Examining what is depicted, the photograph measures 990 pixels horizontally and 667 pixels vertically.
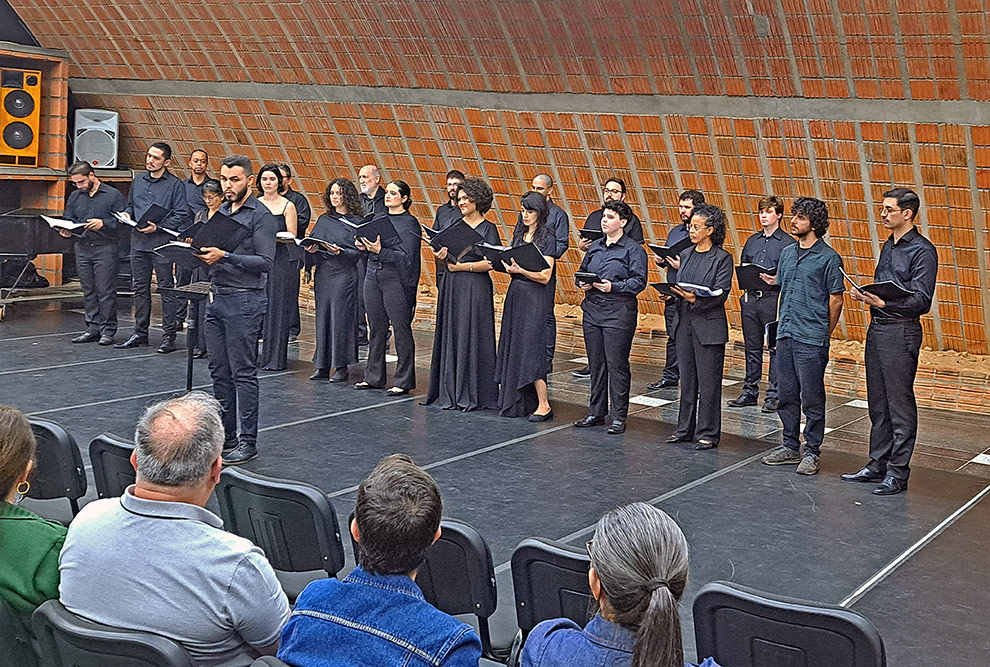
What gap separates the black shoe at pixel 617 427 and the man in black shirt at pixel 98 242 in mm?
4940

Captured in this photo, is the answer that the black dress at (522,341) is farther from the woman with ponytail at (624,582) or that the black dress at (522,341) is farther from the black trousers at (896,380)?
the woman with ponytail at (624,582)

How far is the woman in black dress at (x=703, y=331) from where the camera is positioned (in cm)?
738

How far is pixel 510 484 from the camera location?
6.41 m

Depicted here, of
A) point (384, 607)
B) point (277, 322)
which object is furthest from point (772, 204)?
point (384, 607)

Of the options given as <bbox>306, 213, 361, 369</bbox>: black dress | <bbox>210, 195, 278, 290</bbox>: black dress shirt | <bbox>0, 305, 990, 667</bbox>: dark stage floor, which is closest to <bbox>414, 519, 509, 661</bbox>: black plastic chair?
<bbox>0, 305, 990, 667</bbox>: dark stage floor

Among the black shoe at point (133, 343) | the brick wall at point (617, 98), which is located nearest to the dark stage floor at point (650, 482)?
the black shoe at point (133, 343)

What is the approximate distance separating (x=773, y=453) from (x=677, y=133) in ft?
11.6

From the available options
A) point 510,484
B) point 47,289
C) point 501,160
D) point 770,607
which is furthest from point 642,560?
point 47,289

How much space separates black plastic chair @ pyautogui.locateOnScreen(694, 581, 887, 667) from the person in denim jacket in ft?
2.49

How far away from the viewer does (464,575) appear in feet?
11.3

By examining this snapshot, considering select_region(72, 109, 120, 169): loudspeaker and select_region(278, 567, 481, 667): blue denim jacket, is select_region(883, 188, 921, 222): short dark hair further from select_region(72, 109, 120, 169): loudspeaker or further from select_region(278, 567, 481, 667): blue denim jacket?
select_region(72, 109, 120, 169): loudspeaker

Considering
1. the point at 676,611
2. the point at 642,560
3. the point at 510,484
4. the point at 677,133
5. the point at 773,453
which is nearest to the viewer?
the point at 676,611

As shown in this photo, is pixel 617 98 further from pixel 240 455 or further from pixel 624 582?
pixel 624 582

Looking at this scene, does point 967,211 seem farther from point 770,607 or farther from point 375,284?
point 770,607
